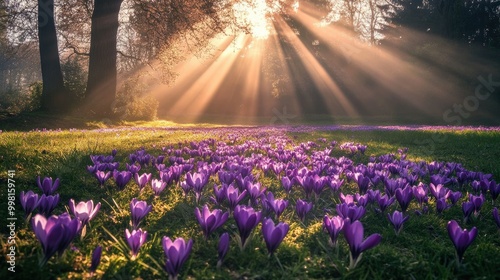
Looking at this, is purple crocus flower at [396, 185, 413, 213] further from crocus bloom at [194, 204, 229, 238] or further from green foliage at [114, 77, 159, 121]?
green foliage at [114, 77, 159, 121]

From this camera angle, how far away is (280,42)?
48.6 m

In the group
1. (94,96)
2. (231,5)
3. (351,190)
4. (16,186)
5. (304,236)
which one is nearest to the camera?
(304,236)

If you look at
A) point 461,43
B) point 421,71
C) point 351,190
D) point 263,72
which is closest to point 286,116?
point 263,72

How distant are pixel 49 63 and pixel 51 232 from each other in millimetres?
23041

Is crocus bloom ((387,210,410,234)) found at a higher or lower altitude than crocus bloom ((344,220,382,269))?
lower

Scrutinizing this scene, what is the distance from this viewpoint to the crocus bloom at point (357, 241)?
1.75m

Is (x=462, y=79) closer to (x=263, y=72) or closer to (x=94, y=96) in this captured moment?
(x=263, y=72)

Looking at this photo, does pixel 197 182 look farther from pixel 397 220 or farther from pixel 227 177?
pixel 397 220

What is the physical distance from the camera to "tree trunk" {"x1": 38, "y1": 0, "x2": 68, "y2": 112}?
20.3 meters

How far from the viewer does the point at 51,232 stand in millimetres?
1571

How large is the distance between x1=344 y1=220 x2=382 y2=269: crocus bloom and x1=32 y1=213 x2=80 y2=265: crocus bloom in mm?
1459

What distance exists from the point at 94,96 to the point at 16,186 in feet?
64.8

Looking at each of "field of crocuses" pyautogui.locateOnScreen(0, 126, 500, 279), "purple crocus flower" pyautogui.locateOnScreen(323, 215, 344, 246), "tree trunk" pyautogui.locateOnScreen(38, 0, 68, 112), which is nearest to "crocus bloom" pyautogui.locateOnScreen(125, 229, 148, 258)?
"field of crocuses" pyautogui.locateOnScreen(0, 126, 500, 279)

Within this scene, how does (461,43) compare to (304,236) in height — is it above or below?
above
